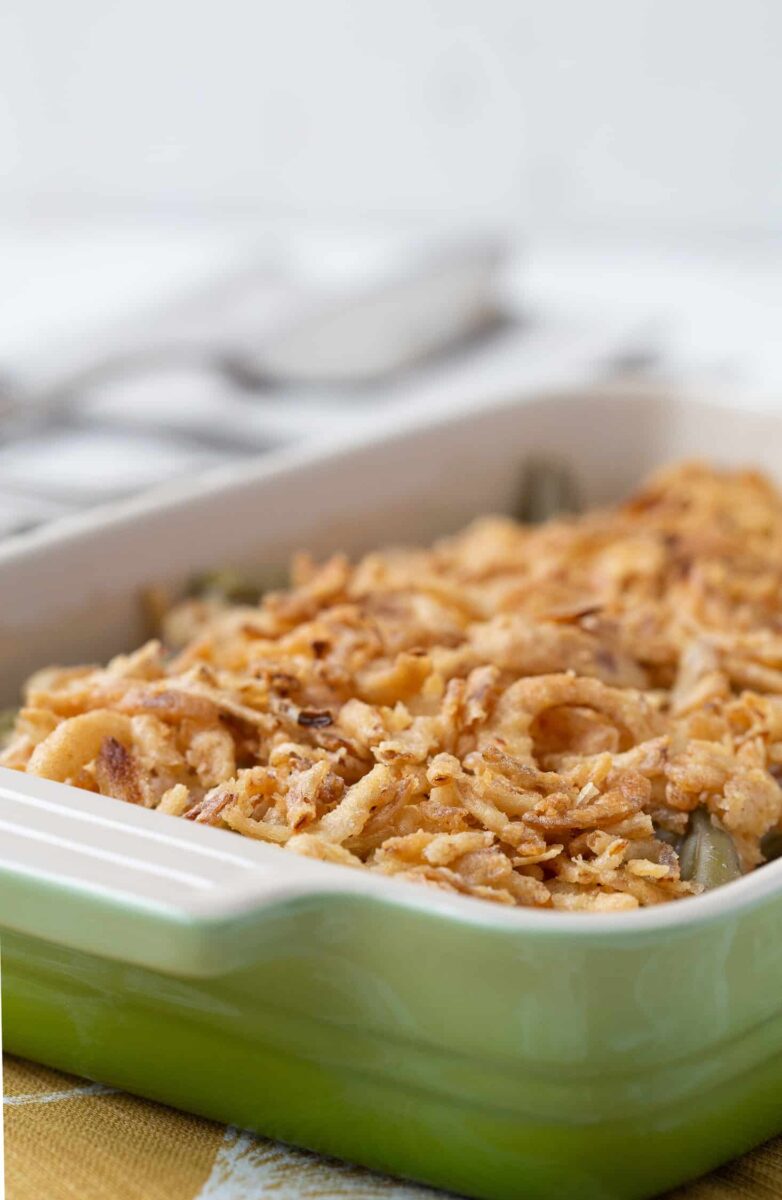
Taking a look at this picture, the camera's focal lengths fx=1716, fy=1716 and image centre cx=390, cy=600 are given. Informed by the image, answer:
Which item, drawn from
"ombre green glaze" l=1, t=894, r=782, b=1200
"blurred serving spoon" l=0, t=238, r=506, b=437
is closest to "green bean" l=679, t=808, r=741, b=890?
"ombre green glaze" l=1, t=894, r=782, b=1200

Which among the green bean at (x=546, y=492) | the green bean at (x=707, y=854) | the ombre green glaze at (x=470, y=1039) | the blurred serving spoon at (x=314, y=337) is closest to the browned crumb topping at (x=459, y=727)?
the green bean at (x=707, y=854)

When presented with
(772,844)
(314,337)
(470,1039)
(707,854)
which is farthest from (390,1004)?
(314,337)

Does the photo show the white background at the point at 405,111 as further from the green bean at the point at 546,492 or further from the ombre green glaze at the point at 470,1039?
the ombre green glaze at the point at 470,1039

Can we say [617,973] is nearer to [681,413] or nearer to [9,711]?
[9,711]

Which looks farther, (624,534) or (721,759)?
(624,534)

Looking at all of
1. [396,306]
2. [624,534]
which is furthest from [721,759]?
[396,306]

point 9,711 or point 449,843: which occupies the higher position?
point 449,843
